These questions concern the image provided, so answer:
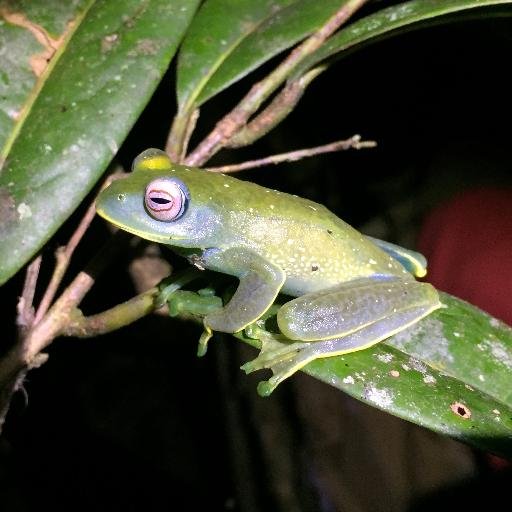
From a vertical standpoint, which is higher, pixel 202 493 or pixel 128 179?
pixel 128 179

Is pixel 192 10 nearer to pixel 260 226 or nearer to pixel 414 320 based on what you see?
pixel 260 226

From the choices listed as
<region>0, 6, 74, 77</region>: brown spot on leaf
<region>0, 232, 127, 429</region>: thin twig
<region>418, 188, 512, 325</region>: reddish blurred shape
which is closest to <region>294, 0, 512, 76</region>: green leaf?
<region>0, 6, 74, 77</region>: brown spot on leaf

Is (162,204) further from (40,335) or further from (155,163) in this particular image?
(40,335)

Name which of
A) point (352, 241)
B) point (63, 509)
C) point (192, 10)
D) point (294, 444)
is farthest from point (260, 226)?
point (63, 509)

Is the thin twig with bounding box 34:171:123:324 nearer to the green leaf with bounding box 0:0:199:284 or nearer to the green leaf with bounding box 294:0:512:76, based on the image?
the green leaf with bounding box 0:0:199:284

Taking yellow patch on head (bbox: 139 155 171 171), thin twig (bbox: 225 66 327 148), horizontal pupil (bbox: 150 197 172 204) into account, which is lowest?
horizontal pupil (bbox: 150 197 172 204)

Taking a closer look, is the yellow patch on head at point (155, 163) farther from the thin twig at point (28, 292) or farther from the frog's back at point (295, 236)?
the thin twig at point (28, 292)

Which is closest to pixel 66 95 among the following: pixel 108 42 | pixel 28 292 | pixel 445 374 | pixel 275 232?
pixel 108 42
